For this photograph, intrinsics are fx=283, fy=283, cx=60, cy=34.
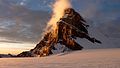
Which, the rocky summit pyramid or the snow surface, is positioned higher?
the rocky summit pyramid

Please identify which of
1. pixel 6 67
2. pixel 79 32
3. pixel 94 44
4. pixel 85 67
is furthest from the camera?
pixel 79 32

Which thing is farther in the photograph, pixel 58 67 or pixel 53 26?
pixel 53 26

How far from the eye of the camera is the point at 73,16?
36875 millimetres

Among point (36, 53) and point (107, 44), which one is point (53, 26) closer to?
point (36, 53)

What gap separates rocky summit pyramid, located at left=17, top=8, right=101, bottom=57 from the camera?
32478 millimetres

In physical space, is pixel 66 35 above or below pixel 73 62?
above

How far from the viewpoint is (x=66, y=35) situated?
1373 inches

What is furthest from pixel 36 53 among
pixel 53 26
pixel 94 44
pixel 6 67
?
pixel 6 67

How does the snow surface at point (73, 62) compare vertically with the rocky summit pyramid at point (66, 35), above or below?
below

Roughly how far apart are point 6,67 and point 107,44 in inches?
668

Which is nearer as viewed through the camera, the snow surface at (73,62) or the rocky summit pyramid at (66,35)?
the snow surface at (73,62)

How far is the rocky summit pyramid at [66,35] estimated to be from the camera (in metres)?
32.5

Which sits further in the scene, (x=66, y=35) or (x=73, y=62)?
(x=66, y=35)

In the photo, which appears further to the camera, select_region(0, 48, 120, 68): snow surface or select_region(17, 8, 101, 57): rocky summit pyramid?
select_region(17, 8, 101, 57): rocky summit pyramid
